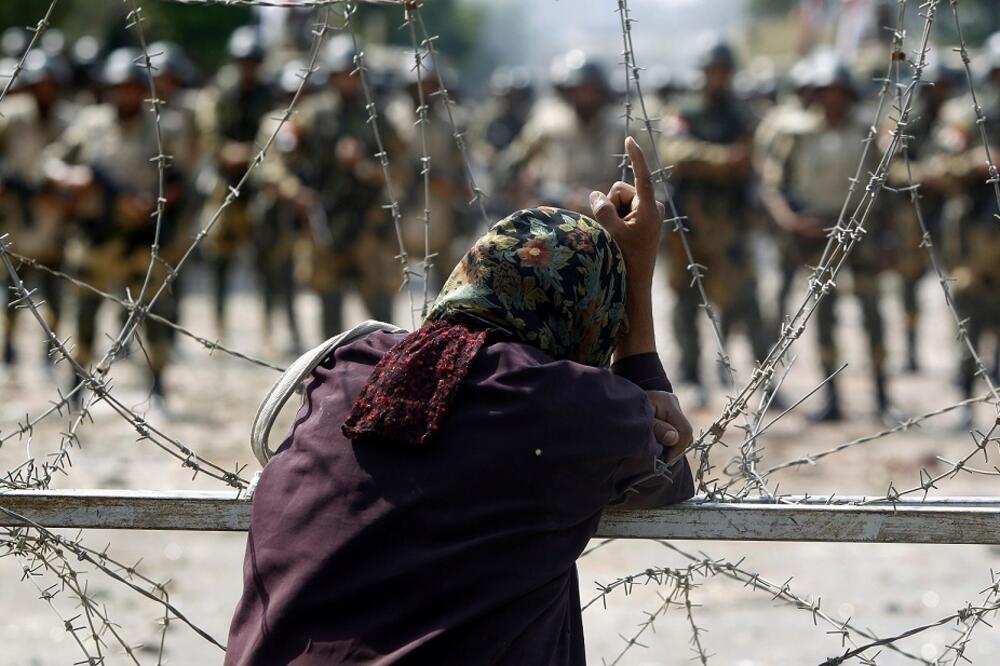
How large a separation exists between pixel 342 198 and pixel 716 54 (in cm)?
241

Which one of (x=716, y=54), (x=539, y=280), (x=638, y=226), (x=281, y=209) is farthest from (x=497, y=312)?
(x=281, y=209)

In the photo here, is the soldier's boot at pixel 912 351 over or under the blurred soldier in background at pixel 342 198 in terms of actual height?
under

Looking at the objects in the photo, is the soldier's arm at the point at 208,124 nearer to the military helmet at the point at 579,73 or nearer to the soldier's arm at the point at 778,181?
the military helmet at the point at 579,73

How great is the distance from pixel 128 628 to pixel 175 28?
59.9 ft

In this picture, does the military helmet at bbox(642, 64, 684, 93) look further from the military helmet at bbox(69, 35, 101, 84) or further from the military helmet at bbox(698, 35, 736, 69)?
the military helmet at bbox(69, 35, 101, 84)

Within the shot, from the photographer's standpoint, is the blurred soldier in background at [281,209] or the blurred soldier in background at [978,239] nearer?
the blurred soldier in background at [978,239]

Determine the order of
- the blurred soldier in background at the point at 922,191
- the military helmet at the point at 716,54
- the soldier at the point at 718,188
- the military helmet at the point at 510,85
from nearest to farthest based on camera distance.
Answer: the blurred soldier in background at the point at 922,191
the soldier at the point at 718,188
the military helmet at the point at 716,54
the military helmet at the point at 510,85

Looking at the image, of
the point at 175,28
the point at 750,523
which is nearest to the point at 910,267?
the point at 750,523

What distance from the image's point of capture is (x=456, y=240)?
9.98 m

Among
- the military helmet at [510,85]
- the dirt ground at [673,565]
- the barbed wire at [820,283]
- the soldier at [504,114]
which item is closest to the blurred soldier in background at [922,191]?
the dirt ground at [673,565]

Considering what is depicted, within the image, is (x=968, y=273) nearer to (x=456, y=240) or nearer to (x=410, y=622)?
(x=456, y=240)

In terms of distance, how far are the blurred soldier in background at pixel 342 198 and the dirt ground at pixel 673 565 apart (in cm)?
100

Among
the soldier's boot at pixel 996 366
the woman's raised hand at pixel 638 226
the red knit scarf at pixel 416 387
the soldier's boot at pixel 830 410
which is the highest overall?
the soldier's boot at pixel 996 366

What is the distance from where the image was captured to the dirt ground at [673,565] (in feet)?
13.8
